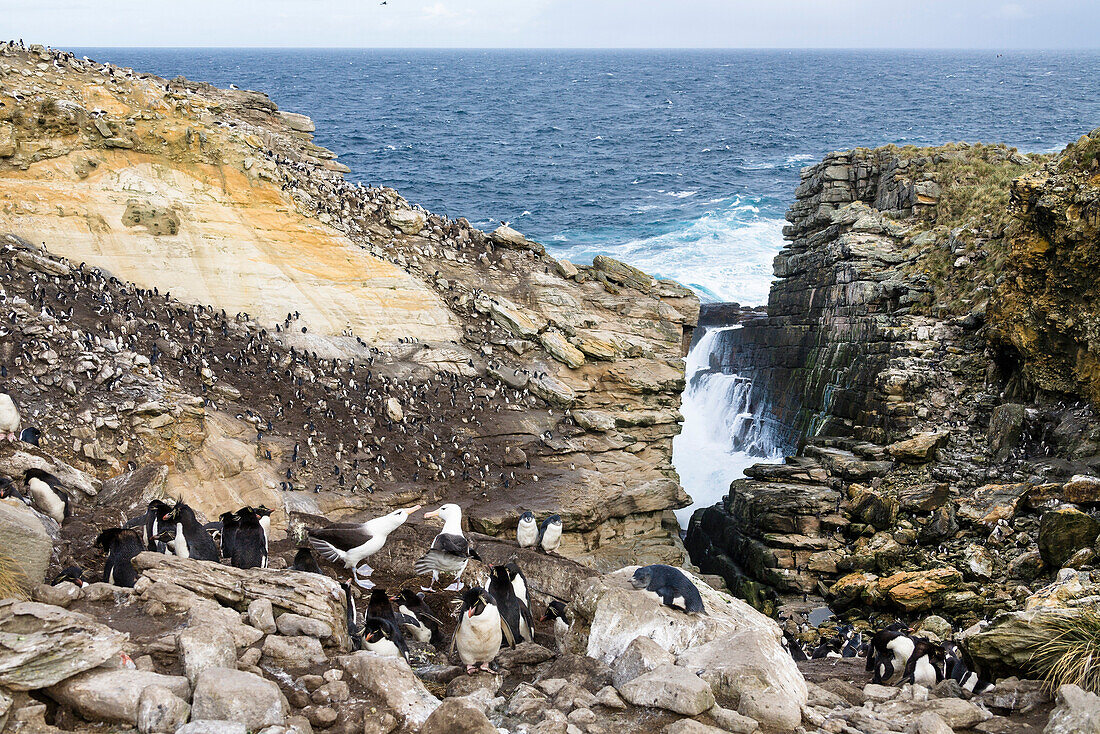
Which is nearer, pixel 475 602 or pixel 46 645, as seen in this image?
pixel 46 645

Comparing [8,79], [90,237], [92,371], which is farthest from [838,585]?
[8,79]

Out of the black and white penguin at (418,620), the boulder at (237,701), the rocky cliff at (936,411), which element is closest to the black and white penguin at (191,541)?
the black and white penguin at (418,620)

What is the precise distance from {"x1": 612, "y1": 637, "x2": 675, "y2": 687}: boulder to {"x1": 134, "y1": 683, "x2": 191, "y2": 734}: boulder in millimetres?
4161

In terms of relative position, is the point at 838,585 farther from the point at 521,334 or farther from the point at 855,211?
the point at 855,211

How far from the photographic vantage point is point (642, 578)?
10.2 meters

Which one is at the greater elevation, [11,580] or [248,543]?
[11,580]

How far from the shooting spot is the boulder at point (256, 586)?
8.38 metres

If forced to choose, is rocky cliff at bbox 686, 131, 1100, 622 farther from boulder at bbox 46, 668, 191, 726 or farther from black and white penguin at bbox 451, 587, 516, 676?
boulder at bbox 46, 668, 191, 726

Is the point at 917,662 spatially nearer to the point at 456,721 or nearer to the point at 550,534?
the point at 550,534

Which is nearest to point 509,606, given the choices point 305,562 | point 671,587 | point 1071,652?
point 671,587

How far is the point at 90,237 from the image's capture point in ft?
63.5

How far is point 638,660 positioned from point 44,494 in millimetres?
8473

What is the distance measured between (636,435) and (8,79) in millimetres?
18414

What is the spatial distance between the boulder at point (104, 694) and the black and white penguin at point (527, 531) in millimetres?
8431
